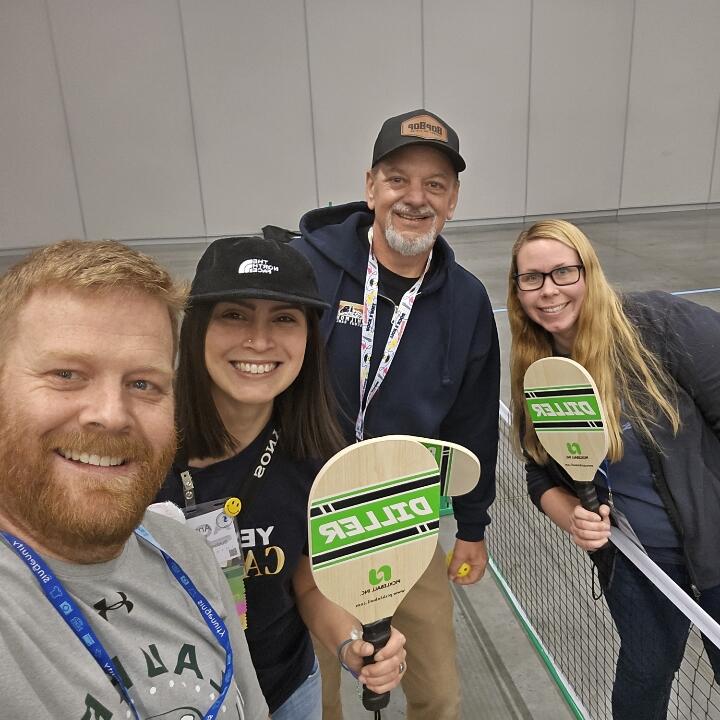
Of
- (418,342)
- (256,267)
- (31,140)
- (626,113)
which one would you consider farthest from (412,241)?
(626,113)

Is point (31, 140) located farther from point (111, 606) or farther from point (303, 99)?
point (111, 606)

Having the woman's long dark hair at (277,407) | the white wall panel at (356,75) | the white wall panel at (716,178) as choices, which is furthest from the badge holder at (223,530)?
the white wall panel at (716,178)

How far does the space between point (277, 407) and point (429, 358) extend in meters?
0.72

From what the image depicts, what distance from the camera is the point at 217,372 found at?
1.29 m

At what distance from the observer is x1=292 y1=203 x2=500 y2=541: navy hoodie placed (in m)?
1.96

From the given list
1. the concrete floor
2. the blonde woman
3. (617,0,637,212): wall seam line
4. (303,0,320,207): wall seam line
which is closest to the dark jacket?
the blonde woman

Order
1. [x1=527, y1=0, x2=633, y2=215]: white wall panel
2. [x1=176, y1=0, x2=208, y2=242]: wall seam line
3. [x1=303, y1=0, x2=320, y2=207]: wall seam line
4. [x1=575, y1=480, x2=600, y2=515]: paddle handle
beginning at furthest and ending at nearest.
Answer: [x1=527, y1=0, x2=633, y2=215]: white wall panel
[x1=303, y1=0, x2=320, y2=207]: wall seam line
[x1=176, y1=0, x2=208, y2=242]: wall seam line
[x1=575, y1=480, x2=600, y2=515]: paddle handle

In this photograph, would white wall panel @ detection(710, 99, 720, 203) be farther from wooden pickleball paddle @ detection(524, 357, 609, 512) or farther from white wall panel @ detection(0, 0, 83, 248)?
wooden pickleball paddle @ detection(524, 357, 609, 512)

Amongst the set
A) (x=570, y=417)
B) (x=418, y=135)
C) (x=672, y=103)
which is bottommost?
(x=570, y=417)

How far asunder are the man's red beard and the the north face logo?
527mm

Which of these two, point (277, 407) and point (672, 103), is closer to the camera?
point (277, 407)

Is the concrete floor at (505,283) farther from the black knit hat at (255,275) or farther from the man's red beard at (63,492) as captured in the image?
the man's red beard at (63,492)

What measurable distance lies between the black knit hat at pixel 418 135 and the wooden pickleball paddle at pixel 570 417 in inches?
32.3

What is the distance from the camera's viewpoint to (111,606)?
2.71ft
